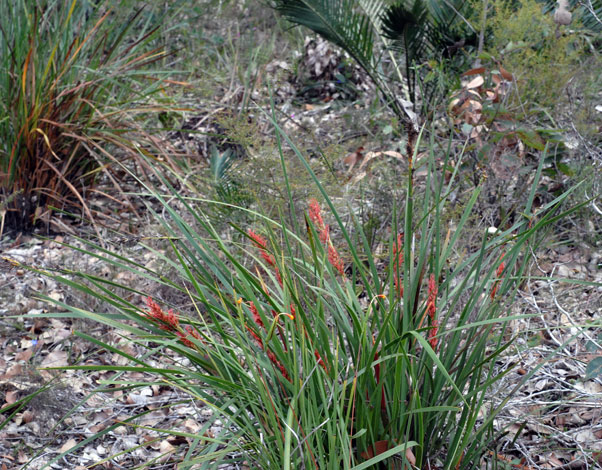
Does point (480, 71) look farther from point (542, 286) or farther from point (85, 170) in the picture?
point (85, 170)

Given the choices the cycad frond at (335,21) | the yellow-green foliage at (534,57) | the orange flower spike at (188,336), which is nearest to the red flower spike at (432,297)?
the orange flower spike at (188,336)

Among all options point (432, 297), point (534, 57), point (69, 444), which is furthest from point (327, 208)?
point (432, 297)

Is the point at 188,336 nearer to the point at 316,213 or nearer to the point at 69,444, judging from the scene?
the point at 316,213

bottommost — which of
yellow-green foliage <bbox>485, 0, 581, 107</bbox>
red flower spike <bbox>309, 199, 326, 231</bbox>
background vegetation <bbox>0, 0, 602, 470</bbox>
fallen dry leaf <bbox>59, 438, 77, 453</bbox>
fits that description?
fallen dry leaf <bbox>59, 438, 77, 453</bbox>

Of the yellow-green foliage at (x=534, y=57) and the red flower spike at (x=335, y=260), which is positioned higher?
the yellow-green foliage at (x=534, y=57)

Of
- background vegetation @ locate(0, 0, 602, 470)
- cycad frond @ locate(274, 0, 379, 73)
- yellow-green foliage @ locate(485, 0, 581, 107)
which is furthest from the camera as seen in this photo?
cycad frond @ locate(274, 0, 379, 73)

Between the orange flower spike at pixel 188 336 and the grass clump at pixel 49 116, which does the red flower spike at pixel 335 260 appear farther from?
the grass clump at pixel 49 116

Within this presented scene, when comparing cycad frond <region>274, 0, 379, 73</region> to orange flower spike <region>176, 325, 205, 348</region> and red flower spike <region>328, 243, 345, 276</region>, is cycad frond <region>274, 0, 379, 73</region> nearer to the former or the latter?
red flower spike <region>328, 243, 345, 276</region>

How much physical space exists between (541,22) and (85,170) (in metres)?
3.05

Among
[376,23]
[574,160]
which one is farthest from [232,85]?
[574,160]

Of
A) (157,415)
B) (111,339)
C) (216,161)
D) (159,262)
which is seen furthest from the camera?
(216,161)

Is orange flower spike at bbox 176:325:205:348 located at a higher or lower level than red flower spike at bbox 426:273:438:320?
lower

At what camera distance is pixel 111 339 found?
298 cm

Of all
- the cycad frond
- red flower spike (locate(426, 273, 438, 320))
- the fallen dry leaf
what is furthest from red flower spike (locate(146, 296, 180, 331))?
the cycad frond
